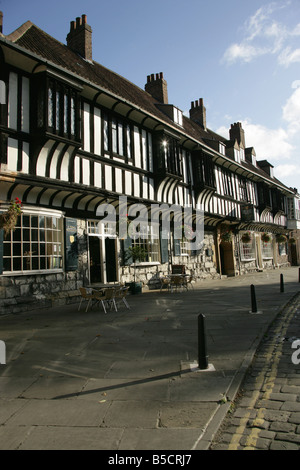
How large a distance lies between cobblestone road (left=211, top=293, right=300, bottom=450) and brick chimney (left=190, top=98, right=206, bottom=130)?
777 inches

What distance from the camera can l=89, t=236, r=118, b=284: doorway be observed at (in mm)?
11375

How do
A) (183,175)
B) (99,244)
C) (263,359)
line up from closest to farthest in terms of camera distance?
(263,359)
(99,244)
(183,175)

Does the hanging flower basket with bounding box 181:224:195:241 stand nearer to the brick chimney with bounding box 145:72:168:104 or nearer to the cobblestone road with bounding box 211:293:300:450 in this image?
the brick chimney with bounding box 145:72:168:104

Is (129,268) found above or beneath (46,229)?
beneath

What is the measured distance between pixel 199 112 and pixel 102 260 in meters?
15.3

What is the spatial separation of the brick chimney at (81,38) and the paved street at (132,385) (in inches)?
468

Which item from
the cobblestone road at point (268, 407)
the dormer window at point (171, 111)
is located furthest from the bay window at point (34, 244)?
the dormer window at point (171, 111)

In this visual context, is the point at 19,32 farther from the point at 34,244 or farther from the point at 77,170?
the point at 34,244

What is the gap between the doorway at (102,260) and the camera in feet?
37.3

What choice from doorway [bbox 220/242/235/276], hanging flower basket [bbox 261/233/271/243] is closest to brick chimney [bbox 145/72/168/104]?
doorway [bbox 220/242/235/276]

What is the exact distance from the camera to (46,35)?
12.4m

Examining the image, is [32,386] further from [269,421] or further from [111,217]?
[111,217]

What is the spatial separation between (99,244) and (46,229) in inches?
94.1

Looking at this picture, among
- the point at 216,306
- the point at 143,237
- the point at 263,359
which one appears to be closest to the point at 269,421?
the point at 263,359
